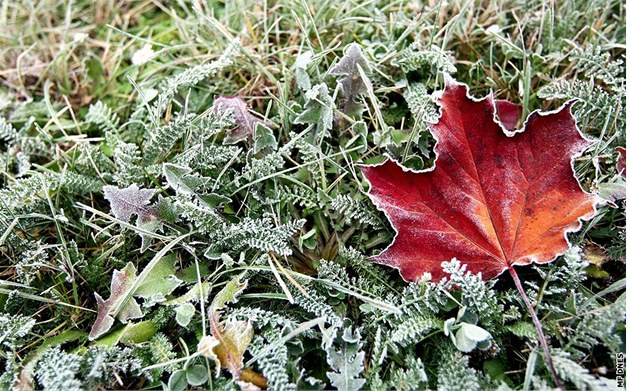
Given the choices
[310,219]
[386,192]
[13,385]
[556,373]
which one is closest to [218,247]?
[310,219]

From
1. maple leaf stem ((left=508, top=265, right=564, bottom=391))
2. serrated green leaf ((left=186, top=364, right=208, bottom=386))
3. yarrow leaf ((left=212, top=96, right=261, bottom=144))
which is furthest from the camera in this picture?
yarrow leaf ((left=212, top=96, right=261, bottom=144))

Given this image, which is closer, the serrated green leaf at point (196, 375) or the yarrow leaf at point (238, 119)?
the serrated green leaf at point (196, 375)

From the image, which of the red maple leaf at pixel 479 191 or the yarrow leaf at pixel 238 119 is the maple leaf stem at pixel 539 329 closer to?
the red maple leaf at pixel 479 191

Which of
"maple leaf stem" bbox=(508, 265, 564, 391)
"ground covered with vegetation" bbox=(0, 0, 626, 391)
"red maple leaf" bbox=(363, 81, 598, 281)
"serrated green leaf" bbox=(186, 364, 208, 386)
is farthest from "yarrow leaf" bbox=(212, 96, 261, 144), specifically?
"maple leaf stem" bbox=(508, 265, 564, 391)

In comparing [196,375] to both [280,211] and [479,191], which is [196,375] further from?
[479,191]

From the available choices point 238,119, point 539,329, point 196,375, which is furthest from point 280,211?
point 539,329

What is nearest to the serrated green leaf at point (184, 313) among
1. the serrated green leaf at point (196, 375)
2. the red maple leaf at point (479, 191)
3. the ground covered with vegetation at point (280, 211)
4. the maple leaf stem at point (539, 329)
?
the ground covered with vegetation at point (280, 211)

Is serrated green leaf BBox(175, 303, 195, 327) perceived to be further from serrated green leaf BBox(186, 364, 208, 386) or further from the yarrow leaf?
the yarrow leaf
